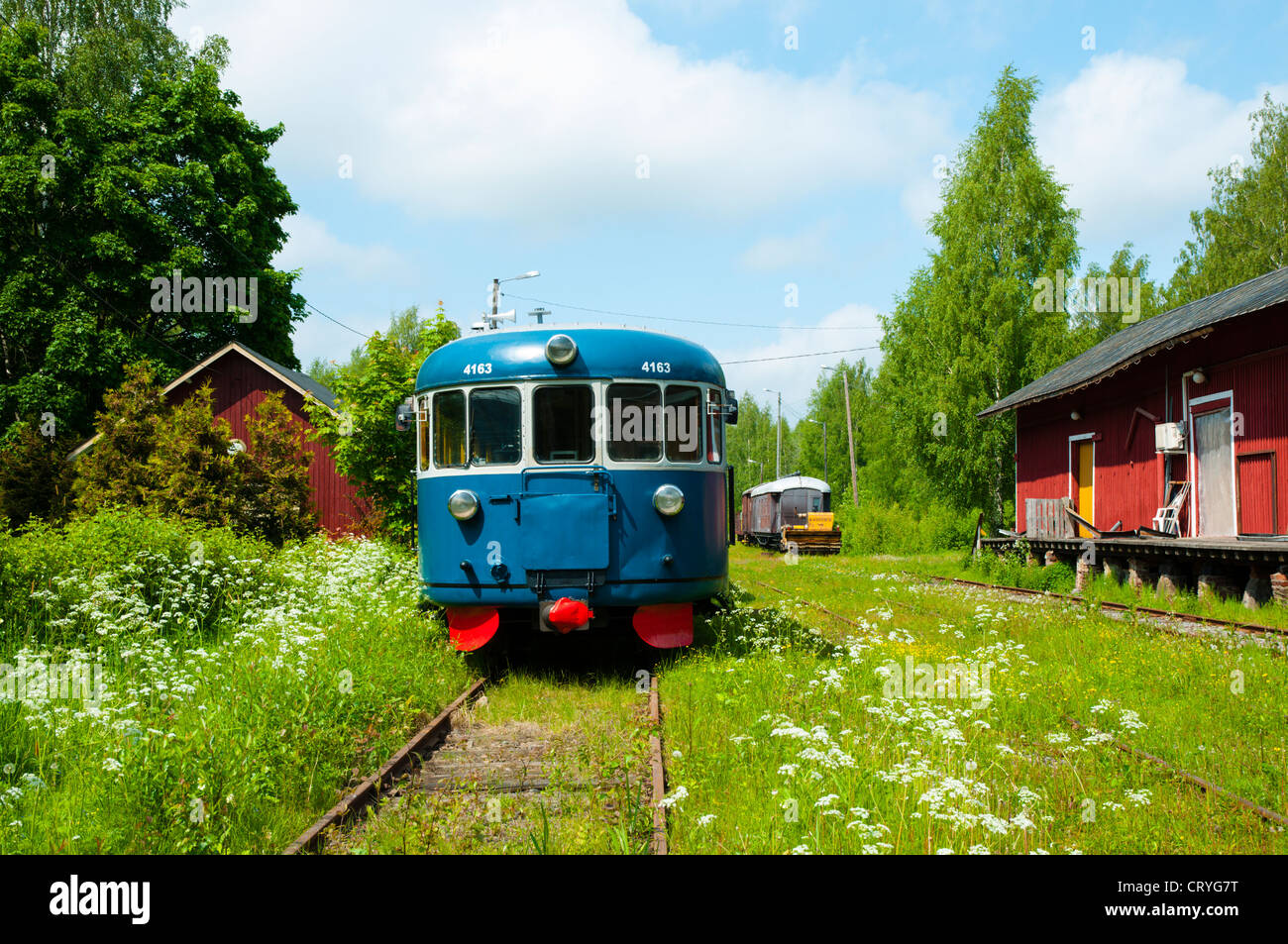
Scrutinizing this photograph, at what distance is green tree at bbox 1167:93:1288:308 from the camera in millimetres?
34625

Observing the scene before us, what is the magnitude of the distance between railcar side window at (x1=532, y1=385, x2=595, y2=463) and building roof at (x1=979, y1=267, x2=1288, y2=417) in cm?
960

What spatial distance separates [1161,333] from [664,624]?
13842mm

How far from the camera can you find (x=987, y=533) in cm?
3000

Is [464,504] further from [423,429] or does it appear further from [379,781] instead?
[379,781]

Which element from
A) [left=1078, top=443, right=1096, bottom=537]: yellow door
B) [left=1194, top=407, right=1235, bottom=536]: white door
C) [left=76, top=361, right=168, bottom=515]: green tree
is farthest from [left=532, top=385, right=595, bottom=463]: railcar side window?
[left=1078, top=443, right=1096, bottom=537]: yellow door

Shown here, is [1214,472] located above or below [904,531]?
above

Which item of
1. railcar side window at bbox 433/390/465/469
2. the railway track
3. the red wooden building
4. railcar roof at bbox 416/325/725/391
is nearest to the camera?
the railway track

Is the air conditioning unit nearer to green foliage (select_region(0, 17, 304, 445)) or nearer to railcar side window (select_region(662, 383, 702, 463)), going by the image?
railcar side window (select_region(662, 383, 702, 463))

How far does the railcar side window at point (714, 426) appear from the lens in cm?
851

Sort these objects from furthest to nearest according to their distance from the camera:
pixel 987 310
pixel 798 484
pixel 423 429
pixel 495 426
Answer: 1. pixel 798 484
2. pixel 987 310
3. pixel 423 429
4. pixel 495 426

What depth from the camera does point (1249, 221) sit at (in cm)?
3578

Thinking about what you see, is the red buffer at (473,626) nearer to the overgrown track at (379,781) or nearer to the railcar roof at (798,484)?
the overgrown track at (379,781)

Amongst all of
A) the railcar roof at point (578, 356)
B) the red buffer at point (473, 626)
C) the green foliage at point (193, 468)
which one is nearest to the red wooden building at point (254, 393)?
the green foliage at point (193, 468)

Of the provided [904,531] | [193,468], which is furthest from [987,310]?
[193,468]
